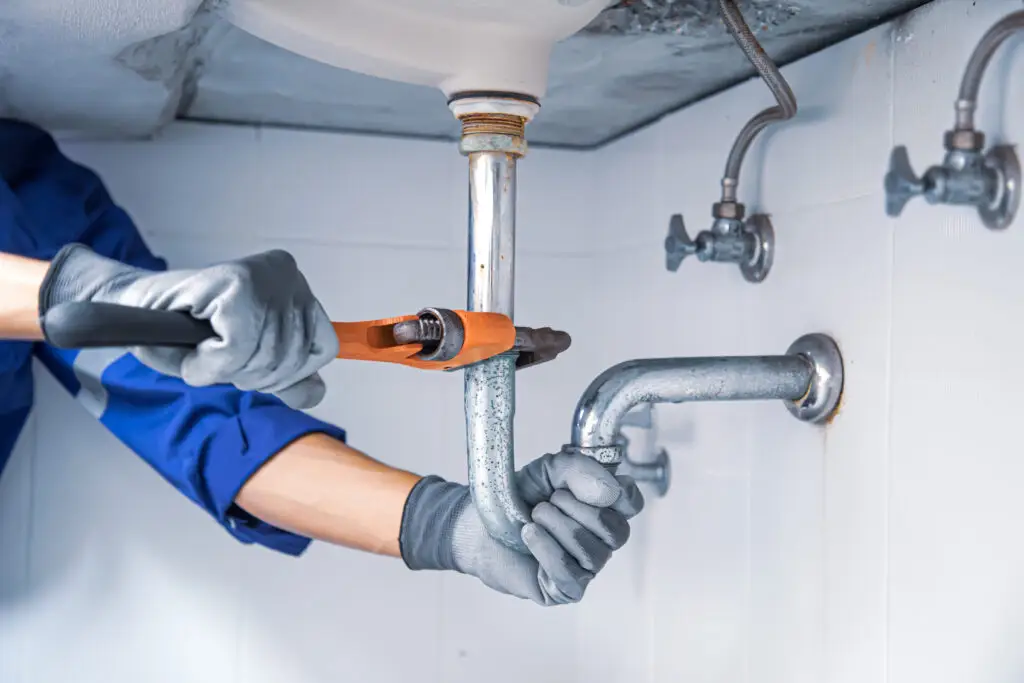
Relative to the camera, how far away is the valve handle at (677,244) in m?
0.90

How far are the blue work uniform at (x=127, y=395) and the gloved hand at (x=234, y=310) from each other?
0.35m

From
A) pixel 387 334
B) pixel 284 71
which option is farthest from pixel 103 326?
pixel 284 71

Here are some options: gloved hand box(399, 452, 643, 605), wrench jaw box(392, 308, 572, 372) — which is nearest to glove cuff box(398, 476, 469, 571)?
gloved hand box(399, 452, 643, 605)

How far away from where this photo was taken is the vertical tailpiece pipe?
2.20 feet

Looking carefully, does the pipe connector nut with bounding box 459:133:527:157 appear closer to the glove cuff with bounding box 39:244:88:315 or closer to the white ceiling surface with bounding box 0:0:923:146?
the white ceiling surface with bounding box 0:0:923:146

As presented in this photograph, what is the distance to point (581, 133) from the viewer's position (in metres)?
1.22

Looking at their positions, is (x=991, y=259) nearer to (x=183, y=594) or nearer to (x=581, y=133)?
(x=581, y=133)

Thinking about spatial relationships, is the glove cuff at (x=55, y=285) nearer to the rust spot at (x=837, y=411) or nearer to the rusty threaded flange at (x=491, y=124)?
the rusty threaded flange at (x=491, y=124)

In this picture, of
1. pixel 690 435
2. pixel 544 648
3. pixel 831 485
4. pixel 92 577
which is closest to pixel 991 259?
pixel 831 485

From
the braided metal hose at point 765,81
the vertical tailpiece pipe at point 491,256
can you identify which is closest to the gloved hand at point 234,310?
the vertical tailpiece pipe at point 491,256

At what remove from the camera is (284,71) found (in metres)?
0.94

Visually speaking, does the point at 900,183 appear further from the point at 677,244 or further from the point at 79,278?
the point at 79,278

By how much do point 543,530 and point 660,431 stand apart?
1.43ft

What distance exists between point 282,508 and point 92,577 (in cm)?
36
